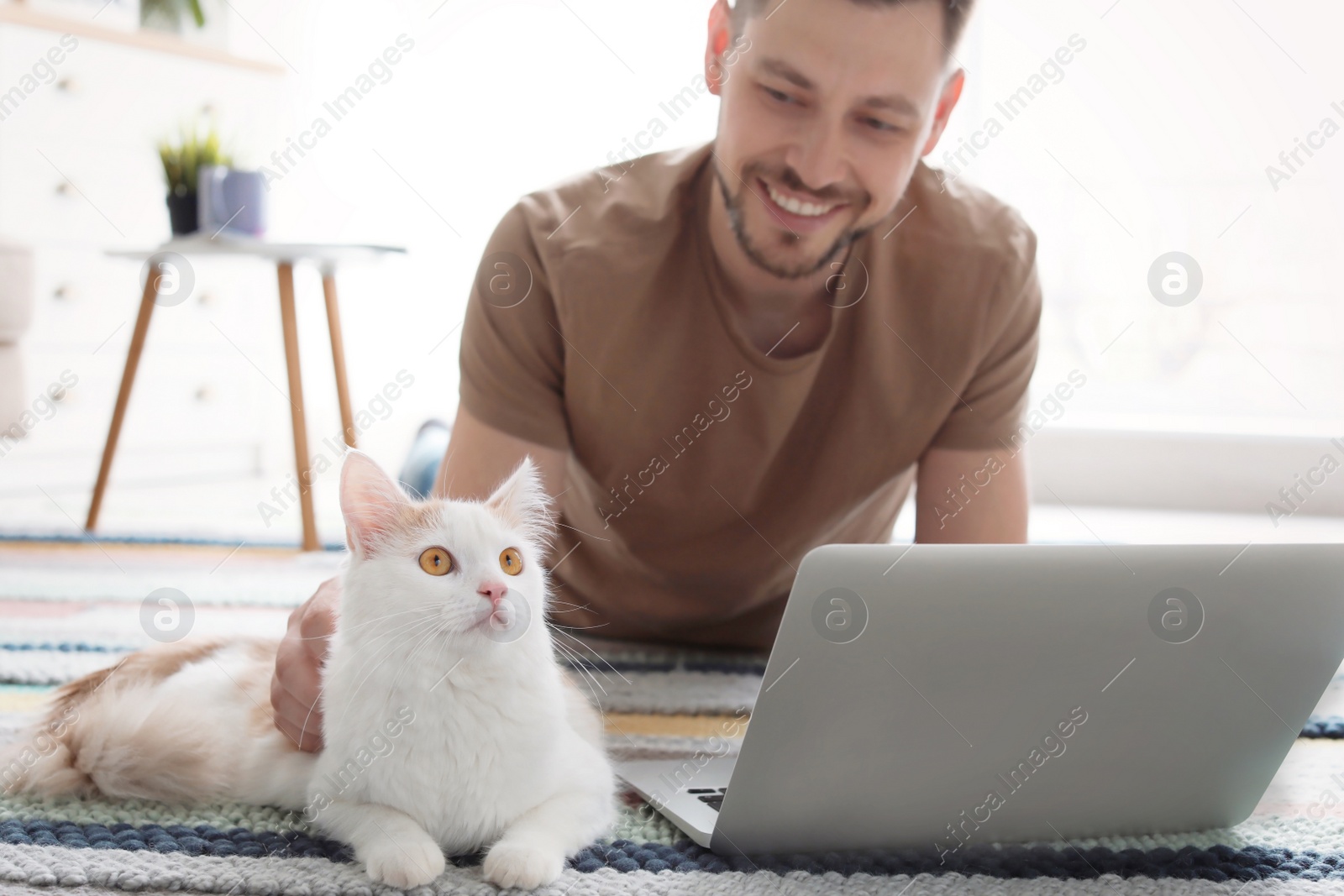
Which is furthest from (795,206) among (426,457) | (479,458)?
(426,457)

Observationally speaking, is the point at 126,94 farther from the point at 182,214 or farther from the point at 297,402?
the point at 297,402

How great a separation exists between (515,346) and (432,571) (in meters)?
0.55

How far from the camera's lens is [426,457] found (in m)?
1.92

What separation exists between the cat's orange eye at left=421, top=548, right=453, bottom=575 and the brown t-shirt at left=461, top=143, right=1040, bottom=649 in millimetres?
480

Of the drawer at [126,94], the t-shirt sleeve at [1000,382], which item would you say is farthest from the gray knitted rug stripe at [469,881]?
the drawer at [126,94]

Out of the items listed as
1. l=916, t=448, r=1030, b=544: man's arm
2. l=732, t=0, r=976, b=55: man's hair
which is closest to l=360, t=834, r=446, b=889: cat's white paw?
l=916, t=448, r=1030, b=544: man's arm

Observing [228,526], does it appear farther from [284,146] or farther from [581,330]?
[284,146]

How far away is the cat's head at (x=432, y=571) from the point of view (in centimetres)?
71

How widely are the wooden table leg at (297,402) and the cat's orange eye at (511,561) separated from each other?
4.68ft

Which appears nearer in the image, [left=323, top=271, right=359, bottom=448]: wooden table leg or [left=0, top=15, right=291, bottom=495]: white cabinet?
[left=323, top=271, right=359, bottom=448]: wooden table leg

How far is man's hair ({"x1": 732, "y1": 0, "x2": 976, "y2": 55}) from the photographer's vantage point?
112 cm

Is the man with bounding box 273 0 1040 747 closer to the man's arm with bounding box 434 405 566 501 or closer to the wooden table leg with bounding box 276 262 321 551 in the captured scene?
the man's arm with bounding box 434 405 566 501

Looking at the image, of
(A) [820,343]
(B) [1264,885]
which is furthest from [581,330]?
(B) [1264,885]

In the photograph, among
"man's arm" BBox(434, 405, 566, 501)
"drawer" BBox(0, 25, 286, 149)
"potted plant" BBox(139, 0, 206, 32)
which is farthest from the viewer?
"potted plant" BBox(139, 0, 206, 32)
